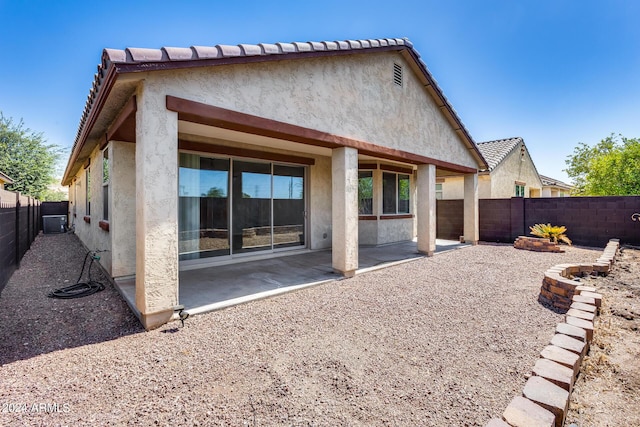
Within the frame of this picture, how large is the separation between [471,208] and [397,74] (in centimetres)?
622

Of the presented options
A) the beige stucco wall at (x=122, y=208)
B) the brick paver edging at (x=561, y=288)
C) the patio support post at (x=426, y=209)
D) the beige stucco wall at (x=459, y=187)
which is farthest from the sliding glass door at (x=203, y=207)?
the beige stucco wall at (x=459, y=187)

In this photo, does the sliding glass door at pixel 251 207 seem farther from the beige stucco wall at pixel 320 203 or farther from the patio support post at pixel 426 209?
the patio support post at pixel 426 209

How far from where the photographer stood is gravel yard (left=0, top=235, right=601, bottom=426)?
2271mm

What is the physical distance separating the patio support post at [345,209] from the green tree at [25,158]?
101 feet

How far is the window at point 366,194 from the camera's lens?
432 inches

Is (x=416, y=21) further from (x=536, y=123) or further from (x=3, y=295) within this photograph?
(x=536, y=123)

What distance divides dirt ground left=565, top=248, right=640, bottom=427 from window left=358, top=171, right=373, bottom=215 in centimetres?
702

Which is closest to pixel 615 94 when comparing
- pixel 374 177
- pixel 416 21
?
pixel 416 21

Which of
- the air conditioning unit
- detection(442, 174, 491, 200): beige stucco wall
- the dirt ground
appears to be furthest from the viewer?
the air conditioning unit

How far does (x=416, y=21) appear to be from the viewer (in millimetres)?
9375

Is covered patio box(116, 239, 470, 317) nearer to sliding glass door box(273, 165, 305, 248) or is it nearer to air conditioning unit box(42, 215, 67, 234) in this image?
sliding glass door box(273, 165, 305, 248)

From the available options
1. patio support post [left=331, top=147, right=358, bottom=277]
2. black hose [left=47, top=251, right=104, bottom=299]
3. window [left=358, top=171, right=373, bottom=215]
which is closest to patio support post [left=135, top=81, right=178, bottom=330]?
black hose [left=47, top=251, right=104, bottom=299]

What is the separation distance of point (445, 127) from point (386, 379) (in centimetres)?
926

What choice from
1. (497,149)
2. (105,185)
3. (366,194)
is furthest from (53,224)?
(497,149)
